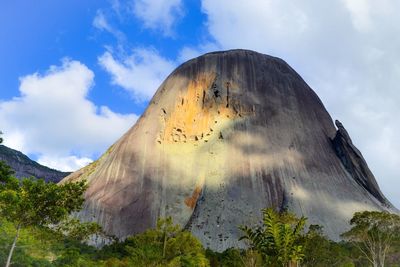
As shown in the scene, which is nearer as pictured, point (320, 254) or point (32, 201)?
point (32, 201)

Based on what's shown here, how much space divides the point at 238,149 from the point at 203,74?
2001 centimetres

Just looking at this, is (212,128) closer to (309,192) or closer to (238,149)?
(238,149)

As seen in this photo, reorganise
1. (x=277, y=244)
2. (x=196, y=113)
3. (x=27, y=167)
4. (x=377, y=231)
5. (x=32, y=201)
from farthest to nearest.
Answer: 1. (x=27, y=167)
2. (x=196, y=113)
3. (x=377, y=231)
4. (x=32, y=201)
5. (x=277, y=244)

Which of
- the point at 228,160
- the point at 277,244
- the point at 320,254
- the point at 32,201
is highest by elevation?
the point at 228,160

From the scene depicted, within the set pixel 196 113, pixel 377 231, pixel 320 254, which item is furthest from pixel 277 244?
pixel 196 113

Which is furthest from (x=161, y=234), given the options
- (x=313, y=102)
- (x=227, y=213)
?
(x=313, y=102)

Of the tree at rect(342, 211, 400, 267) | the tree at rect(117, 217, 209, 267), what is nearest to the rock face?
the tree at rect(342, 211, 400, 267)

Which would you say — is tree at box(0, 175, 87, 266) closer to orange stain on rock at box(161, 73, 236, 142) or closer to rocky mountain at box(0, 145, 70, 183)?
orange stain on rock at box(161, 73, 236, 142)

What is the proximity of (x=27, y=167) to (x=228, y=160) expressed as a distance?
69.3 m

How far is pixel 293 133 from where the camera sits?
292 feet

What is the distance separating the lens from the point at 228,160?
270ft

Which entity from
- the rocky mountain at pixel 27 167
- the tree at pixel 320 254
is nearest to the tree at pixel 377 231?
the tree at pixel 320 254

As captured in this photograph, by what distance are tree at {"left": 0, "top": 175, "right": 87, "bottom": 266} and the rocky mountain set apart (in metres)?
104

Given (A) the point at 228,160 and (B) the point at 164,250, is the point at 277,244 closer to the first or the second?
(B) the point at 164,250
